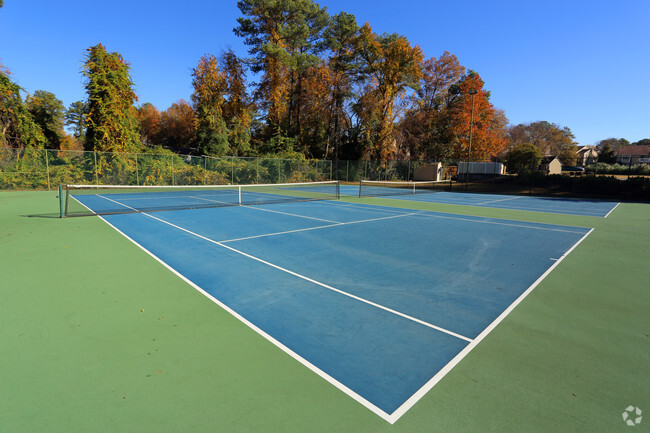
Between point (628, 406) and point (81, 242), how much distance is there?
10.1 metres

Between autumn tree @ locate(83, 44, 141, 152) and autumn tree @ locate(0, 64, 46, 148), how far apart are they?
5163 mm

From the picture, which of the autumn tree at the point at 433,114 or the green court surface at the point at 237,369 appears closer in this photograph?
the green court surface at the point at 237,369

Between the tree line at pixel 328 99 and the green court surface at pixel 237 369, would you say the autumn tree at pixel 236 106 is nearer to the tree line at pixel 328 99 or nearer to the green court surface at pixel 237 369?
the tree line at pixel 328 99

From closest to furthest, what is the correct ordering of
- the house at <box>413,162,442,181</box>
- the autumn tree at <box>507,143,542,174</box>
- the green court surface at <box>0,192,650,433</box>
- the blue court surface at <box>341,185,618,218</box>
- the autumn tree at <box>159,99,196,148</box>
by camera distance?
the green court surface at <box>0,192,650,433</box>, the blue court surface at <box>341,185,618,218</box>, the house at <box>413,162,442,181</box>, the autumn tree at <box>159,99,196,148</box>, the autumn tree at <box>507,143,542,174</box>

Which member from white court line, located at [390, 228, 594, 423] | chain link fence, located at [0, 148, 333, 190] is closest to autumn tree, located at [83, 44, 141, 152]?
chain link fence, located at [0, 148, 333, 190]

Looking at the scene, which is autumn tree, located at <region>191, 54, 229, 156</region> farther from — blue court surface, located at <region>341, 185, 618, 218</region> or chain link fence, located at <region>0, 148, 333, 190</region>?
blue court surface, located at <region>341, 185, 618, 218</region>

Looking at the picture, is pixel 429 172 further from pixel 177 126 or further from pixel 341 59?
pixel 177 126

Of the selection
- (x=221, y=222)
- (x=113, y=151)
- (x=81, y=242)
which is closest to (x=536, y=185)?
(x=221, y=222)

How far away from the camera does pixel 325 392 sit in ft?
9.14

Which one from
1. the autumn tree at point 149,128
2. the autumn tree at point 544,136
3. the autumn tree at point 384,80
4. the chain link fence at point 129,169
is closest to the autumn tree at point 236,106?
the chain link fence at point 129,169

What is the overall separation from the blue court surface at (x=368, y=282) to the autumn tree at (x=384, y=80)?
31.5m

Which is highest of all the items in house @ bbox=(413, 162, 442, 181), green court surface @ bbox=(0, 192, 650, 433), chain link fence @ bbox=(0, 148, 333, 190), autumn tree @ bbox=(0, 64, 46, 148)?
autumn tree @ bbox=(0, 64, 46, 148)

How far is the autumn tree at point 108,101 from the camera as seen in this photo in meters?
24.6

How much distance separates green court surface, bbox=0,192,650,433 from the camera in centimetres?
247
